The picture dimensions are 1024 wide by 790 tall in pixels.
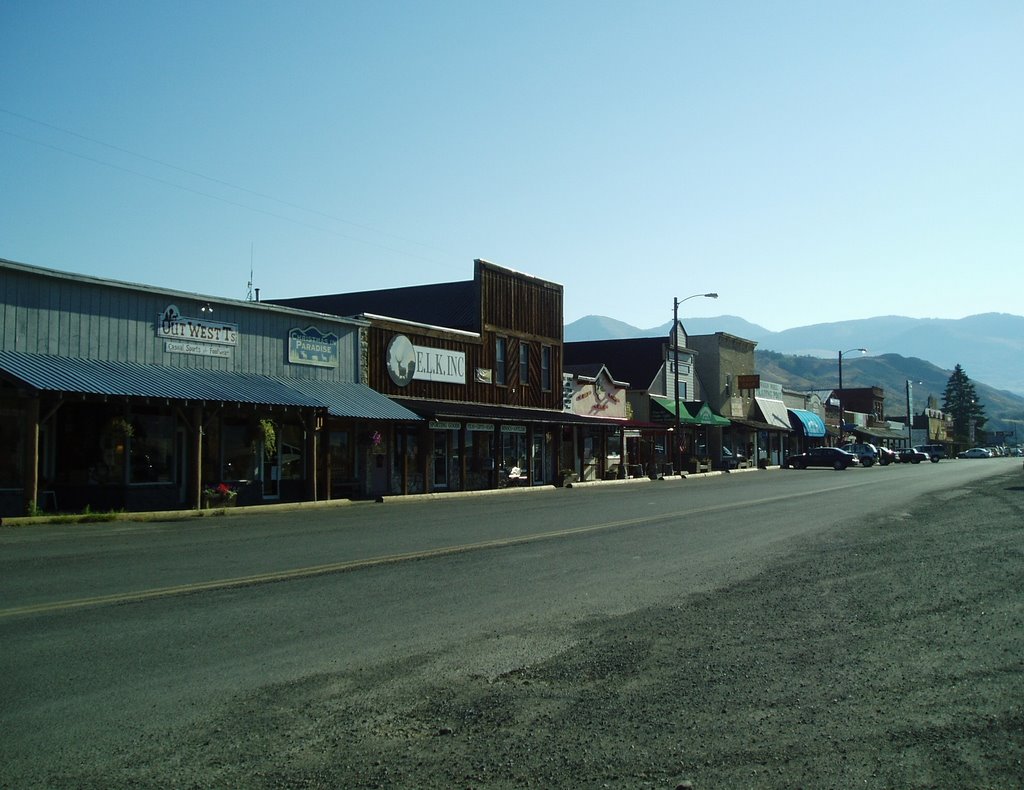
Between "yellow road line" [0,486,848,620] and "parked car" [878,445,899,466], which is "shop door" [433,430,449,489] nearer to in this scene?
"yellow road line" [0,486,848,620]

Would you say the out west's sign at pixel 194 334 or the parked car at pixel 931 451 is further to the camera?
the parked car at pixel 931 451

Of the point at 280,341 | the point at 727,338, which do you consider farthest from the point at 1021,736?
the point at 727,338

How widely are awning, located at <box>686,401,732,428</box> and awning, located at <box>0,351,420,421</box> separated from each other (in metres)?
30.9

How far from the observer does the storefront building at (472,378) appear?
3247cm

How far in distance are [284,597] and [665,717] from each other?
213 inches

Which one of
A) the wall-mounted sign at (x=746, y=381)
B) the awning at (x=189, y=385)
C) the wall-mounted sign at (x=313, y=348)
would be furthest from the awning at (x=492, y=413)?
the wall-mounted sign at (x=746, y=381)

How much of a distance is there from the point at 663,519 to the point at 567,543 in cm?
559

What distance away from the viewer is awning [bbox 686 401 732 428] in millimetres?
57269

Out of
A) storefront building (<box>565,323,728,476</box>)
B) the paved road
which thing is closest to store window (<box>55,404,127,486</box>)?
the paved road

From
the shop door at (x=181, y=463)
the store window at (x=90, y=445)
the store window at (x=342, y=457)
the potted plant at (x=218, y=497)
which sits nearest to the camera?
the store window at (x=90, y=445)

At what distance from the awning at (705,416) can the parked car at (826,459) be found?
8175 mm

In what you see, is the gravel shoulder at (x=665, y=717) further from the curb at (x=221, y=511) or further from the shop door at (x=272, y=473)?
the shop door at (x=272, y=473)

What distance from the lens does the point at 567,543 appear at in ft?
51.3

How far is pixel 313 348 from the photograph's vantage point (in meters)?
29.3
